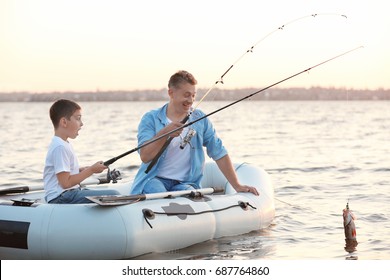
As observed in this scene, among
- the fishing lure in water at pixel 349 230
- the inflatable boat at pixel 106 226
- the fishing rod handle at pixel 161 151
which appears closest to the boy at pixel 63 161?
the inflatable boat at pixel 106 226

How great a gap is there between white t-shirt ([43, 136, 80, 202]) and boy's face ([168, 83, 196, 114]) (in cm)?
89

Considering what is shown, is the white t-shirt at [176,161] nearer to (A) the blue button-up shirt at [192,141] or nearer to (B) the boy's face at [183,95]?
(A) the blue button-up shirt at [192,141]

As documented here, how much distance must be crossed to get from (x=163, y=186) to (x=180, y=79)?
2.66ft

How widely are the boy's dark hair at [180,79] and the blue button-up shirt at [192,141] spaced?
0.28m

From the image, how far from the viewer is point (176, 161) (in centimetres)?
622

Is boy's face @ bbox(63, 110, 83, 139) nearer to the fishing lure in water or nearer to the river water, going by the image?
the river water

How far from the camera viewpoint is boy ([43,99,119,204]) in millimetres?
5457

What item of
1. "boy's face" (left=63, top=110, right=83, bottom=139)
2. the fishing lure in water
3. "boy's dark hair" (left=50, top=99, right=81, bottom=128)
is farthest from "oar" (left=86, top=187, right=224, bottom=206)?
the fishing lure in water

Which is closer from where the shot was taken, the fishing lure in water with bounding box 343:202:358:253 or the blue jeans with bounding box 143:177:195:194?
the blue jeans with bounding box 143:177:195:194

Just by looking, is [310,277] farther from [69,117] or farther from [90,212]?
[69,117]

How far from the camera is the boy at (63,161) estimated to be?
546cm

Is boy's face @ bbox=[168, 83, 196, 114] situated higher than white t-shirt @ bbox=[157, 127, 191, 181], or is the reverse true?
boy's face @ bbox=[168, 83, 196, 114]

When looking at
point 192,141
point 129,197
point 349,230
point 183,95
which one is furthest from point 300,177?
point 129,197

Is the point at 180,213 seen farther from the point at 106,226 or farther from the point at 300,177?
the point at 300,177
